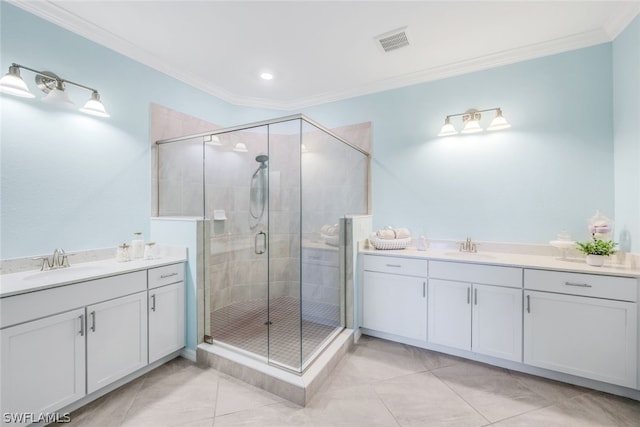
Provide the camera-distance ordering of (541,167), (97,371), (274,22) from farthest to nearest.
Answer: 1. (541,167)
2. (274,22)
3. (97,371)

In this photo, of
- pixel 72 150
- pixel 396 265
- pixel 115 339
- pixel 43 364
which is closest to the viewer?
pixel 43 364

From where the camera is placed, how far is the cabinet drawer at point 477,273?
204 cm

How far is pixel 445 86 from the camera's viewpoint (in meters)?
2.74

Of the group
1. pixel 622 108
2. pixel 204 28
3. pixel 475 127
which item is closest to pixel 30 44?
pixel 204 28

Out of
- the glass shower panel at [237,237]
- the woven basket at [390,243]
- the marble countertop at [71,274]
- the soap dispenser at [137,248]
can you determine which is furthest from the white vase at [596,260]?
the soap dispenser at [137,248]

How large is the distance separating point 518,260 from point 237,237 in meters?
2.52

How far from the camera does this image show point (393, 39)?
2.23 meters

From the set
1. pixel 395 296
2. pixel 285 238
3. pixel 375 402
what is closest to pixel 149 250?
pixel 285 238

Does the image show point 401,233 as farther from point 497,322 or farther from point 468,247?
point 497,322

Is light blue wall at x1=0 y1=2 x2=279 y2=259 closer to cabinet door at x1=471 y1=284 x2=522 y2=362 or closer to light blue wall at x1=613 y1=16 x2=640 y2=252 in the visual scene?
cabinet door at x1=471 y1=284 x2=522 y2=362

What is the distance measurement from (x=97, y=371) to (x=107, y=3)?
101 inches

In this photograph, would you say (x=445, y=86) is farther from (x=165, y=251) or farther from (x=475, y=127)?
(x=165, y=251)

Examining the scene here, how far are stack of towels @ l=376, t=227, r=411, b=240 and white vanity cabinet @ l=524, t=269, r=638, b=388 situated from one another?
3.49 ft

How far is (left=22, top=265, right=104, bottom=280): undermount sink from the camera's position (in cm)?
169
